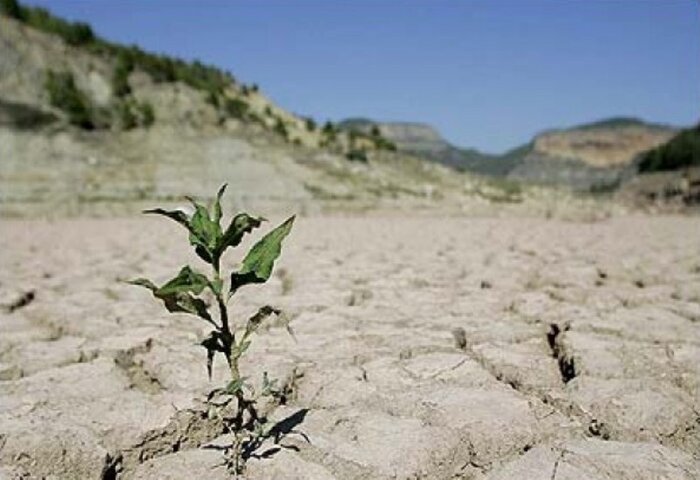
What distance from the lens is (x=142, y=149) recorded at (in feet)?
52.3

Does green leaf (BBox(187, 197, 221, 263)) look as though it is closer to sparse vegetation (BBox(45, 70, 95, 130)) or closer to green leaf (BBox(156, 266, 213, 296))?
green leaf (BBox(156, 266, 213, 296))

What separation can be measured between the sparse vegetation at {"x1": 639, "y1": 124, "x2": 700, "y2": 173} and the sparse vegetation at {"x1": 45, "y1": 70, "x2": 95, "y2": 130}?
53.5 feet

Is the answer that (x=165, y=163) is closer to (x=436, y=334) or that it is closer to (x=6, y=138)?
(x=6, y=138)

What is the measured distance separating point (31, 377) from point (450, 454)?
1292 millimetres

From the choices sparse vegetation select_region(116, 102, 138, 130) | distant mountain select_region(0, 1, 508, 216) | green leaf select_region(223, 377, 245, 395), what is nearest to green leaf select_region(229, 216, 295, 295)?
green leaf select_region(223, 377, 245, 395)

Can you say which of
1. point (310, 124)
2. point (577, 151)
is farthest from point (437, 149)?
point (310, 124)

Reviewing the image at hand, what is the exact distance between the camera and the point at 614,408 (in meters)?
1.75

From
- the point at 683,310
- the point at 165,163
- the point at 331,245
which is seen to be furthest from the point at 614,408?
the point at 165,163

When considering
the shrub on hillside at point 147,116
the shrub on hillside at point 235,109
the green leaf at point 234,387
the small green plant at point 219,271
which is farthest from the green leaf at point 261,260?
the shrub on hillside at point 235,109

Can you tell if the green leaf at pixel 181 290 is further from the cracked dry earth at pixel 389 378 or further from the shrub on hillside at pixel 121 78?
the shrub on hillside at pixel 121 78

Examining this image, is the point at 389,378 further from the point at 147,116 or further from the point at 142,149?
the point at 147,116

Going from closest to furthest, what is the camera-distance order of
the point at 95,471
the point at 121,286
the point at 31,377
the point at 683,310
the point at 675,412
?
the point at 95,471 < the point at 675,412 < the point at 31,377 < the point at 683,310 < the point at 121,286

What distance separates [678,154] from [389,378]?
75.1ft

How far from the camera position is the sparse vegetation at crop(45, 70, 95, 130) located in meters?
16.3
